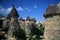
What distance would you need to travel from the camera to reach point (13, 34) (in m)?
10.5

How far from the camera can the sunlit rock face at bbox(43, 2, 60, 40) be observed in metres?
5.00

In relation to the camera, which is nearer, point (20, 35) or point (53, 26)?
point (53, 26)

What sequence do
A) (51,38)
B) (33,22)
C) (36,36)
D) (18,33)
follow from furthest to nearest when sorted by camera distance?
(33,22) < (18,33) < (36,36) < (51,38)

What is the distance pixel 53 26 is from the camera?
5.09 metres

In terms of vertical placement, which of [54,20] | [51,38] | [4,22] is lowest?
[51,38]

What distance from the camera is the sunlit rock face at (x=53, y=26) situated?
5.00 m

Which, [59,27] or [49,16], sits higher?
[49,16]

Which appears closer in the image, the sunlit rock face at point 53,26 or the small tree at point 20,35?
the sunlit rock face at point 53,26

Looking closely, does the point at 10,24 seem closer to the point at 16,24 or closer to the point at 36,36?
the point at 16,24

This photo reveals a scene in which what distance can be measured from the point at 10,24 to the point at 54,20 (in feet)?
22.6

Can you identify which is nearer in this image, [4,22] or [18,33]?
[18,33]

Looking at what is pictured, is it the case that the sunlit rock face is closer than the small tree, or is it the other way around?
the sunlit rock face

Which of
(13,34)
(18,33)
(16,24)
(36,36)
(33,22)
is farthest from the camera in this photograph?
(33,22)

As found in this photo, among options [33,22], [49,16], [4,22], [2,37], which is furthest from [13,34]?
[49,16]
